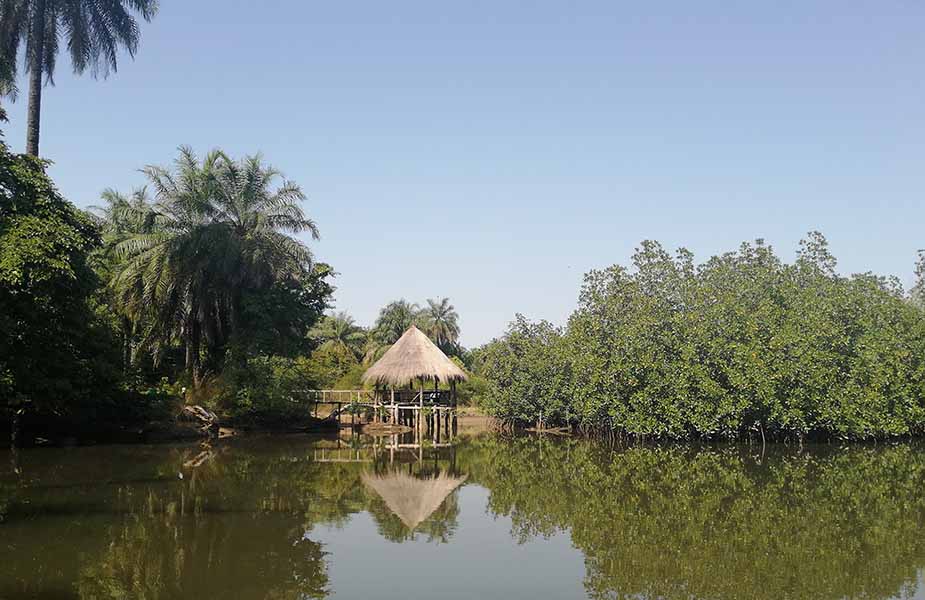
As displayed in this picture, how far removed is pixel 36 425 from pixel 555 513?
57.4 ft

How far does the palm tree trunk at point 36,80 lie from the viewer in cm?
2185

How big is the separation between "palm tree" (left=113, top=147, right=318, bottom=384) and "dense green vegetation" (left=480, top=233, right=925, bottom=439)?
41.6ft

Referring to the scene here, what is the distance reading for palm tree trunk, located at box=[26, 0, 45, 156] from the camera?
71.7 ft

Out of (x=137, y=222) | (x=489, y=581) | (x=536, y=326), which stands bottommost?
(x=489, y=581)

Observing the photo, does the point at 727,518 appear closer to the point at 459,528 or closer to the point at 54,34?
the point at 459,528

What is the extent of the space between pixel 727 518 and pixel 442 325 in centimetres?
4542

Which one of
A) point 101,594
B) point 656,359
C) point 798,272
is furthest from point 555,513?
point 798,272

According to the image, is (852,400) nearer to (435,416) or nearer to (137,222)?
(435,416)

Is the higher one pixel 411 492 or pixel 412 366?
pixel 412 366

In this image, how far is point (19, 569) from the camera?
28.6 ft

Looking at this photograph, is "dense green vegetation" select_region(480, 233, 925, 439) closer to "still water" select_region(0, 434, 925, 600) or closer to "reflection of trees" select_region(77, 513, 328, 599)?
"still water" select_region(0, 434, 925, 600)

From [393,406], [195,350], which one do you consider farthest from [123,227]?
[393,406]

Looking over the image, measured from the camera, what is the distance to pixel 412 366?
29.4 m

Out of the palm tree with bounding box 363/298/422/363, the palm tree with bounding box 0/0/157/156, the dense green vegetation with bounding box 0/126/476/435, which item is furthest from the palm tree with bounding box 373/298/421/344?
the palm tree with bounding box 0/0/157/156
